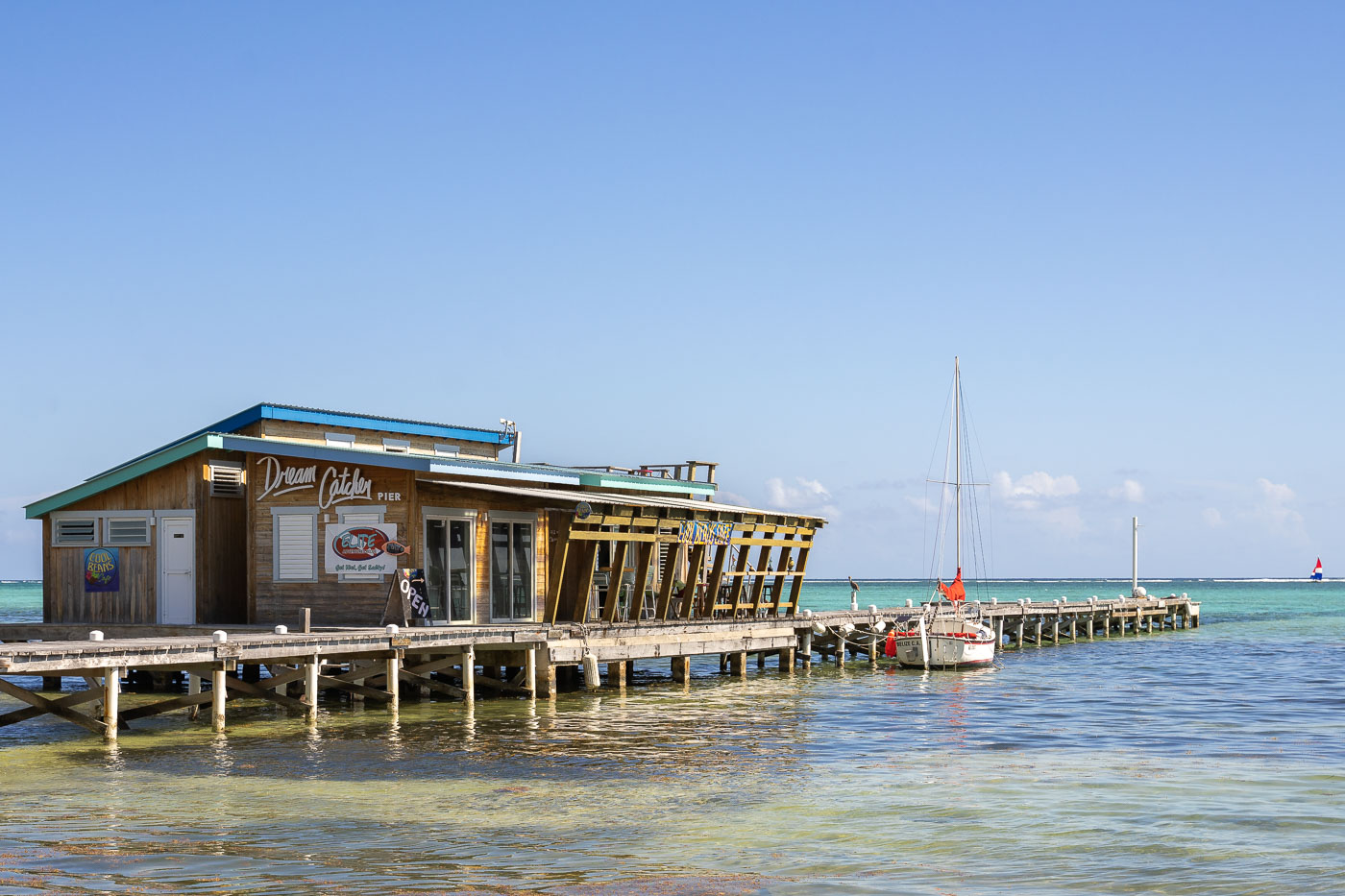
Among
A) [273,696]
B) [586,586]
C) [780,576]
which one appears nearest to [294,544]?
[273,696]

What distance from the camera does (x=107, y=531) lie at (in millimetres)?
31484

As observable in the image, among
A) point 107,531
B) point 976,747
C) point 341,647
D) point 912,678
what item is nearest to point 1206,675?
point 912,678

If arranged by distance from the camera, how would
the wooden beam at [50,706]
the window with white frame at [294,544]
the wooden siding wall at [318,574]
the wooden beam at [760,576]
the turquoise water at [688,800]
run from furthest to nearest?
the wooden beam at [760,576]
the window with white frame at [294,544]
the wooden siding wall at [318,574]
the wooden beam at [50,706]
the turquoise water at [688,800]

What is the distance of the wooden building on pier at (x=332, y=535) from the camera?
2873 centimetres

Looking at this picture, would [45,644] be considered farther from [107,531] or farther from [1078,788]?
[1078,788]

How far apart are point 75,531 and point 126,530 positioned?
151 cm

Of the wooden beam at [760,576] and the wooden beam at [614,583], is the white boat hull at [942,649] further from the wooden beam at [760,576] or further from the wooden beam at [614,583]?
the wooden beam at [614,583]

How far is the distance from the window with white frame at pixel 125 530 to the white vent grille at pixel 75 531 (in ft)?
0.99

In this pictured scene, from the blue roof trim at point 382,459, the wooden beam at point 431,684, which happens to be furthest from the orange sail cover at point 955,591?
the wooden beam at point 431,684

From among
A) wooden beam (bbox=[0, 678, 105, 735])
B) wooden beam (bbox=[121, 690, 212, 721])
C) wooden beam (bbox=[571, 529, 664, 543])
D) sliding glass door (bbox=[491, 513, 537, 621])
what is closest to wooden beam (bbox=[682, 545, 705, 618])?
wooden beam (bbox=[571, 529, 664, 543])

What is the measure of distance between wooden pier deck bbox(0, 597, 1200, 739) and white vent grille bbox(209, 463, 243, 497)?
10.8ft

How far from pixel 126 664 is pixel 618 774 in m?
7.97

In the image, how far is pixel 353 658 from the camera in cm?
2772

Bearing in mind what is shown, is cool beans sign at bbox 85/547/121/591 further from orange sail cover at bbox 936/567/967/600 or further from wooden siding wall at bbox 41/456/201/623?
orange sail cover at bbox 936/567/967/600
